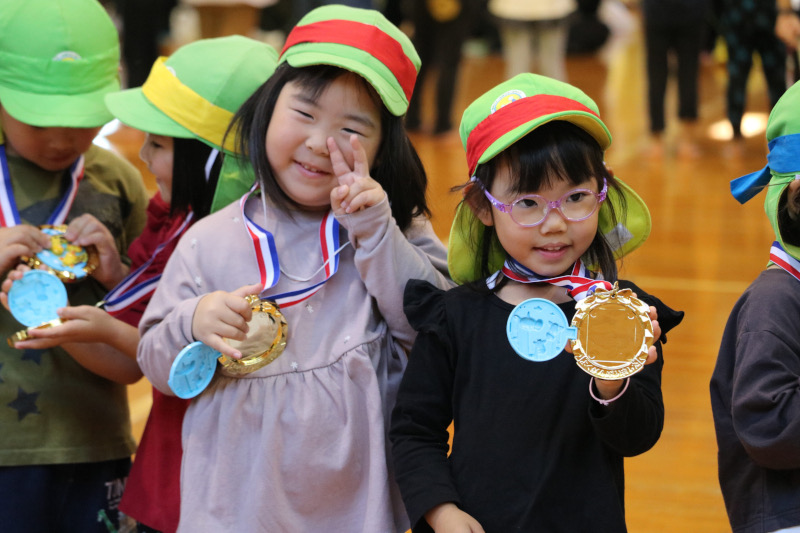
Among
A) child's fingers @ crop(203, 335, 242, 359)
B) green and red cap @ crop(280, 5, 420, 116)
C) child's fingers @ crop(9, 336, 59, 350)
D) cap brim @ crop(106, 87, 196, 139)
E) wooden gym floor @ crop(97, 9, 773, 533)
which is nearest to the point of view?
child's fingers @ crop(203, 335, 242, 359)

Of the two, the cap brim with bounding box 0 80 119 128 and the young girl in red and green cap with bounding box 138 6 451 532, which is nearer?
the young girl in red and green cap with bounding box 138 6 451 532

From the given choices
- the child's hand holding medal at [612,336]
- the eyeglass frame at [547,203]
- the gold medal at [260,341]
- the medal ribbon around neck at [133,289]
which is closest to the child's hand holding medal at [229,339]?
the gold medal at [260,341]

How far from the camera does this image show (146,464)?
2.09 m

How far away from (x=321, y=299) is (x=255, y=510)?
0.42 metres

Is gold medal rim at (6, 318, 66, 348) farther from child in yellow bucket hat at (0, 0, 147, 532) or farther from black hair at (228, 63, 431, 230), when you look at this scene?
black hair at (228, 63, 431, 230)

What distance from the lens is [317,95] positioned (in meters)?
1.90

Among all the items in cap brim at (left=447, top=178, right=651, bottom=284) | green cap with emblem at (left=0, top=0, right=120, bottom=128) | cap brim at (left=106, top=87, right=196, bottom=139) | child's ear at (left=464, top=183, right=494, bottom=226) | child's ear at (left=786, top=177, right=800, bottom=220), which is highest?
green cap with emblem at (left=0, top=0, right=120, bottom=128)

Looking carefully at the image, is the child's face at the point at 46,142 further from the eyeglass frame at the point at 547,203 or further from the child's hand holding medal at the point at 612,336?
the child's hand holding medal at the point at 612,336

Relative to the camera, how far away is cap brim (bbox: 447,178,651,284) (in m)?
1.86

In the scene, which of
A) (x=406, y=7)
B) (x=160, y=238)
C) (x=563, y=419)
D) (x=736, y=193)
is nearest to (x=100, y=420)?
(x=160, y=238)

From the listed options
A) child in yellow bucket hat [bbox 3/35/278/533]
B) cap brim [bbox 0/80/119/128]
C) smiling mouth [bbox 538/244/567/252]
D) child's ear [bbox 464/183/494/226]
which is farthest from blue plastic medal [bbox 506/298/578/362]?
cap brim [bbox 0/80/119/128]

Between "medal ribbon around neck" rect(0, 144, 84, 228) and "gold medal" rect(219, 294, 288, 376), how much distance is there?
0.69m

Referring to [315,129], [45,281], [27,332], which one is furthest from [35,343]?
[315,129]

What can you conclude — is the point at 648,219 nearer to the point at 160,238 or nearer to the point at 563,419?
the point at 563,419
